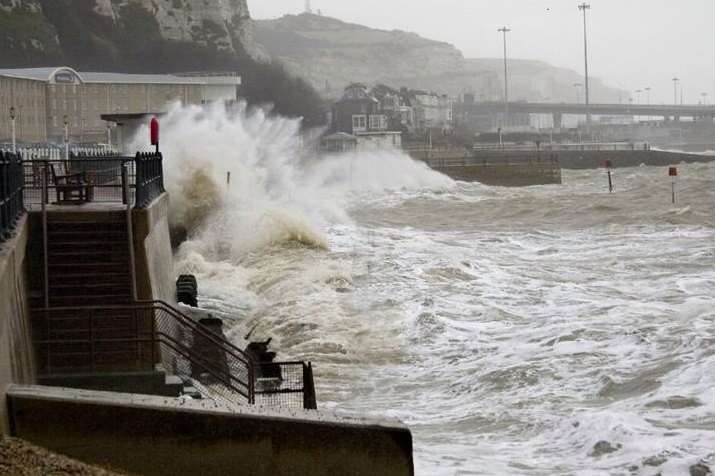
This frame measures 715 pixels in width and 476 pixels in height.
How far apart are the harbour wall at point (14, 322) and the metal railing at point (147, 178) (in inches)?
90.9

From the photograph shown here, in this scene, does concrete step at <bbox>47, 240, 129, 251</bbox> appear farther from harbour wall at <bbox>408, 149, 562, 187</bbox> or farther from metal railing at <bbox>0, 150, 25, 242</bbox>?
harbour wall at <bbox>408, 149, 562, 187</bbox>

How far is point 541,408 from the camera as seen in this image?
1217 cm

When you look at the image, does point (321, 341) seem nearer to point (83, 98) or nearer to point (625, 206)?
point (625, 206)

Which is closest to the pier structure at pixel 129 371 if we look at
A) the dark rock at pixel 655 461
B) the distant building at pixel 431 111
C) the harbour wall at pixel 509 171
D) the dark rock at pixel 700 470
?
the dark rock at pixel 655 461

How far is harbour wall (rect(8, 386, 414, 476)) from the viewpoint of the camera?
28.2ft

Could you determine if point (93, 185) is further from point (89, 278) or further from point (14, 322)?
point (14, 322)

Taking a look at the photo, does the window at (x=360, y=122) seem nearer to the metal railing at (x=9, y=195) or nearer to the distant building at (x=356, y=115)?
the distant building at (x=356, y=115)

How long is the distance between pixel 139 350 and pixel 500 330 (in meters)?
6.62

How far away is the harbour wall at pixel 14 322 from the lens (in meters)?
8.85

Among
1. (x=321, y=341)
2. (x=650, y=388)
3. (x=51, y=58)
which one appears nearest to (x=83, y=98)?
(x=51, y=58)

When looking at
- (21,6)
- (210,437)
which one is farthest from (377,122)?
(210,437)

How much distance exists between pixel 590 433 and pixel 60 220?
5.56m

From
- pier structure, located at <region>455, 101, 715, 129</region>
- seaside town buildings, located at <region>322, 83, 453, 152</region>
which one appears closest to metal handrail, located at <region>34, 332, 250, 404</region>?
seaside town buildings, located at <region>322, 83, 453, 152</region>

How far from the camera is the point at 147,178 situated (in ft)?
53.6
